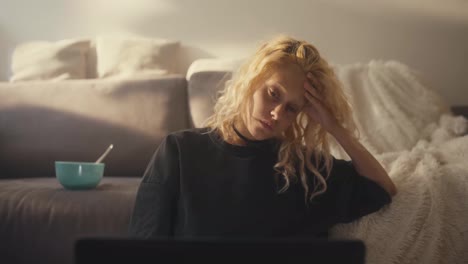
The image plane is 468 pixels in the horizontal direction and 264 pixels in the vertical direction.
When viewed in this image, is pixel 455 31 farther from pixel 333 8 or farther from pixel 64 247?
pixel 64 247

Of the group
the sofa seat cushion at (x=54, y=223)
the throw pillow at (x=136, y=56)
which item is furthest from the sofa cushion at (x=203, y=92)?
the sofa seat cushion at (x=54, y=223)

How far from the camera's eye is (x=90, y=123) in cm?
160

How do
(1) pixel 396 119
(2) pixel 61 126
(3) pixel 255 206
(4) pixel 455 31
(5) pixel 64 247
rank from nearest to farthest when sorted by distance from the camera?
(3) pixel 255 206
(5) pixel 64 247
(1) pixel 396 119
(2) pixel 61 126
(4) pixel 455 31

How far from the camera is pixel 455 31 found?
1.79 metres

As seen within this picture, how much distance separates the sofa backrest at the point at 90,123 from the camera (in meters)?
1.58

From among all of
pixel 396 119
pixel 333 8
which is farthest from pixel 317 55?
pixel 333 8

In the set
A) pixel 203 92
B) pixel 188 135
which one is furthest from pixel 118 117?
pixel 188 135

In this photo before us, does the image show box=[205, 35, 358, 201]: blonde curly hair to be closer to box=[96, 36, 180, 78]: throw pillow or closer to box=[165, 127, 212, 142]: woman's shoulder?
box=[165, 127, 212, 142]: woman's shoulder

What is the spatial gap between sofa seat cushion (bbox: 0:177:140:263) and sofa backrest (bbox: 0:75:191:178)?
0.48 metres

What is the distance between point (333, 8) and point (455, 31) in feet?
1.57

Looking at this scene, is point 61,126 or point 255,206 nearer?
point 255,206

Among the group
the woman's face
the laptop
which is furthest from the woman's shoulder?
the laptop

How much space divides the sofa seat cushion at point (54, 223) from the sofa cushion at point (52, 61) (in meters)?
0.81

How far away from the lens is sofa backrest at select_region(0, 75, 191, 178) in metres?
1.58
